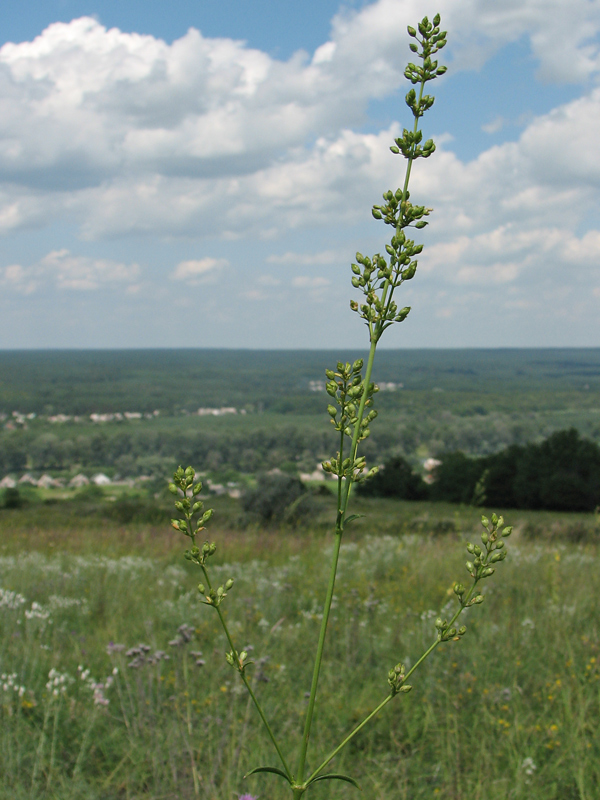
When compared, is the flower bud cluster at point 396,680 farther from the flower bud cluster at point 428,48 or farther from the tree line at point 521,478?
the tree line at point 521,478

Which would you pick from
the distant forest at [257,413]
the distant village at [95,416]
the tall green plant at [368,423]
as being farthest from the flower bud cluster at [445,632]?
the distant village at [95,416]

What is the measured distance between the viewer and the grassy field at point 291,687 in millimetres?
3082

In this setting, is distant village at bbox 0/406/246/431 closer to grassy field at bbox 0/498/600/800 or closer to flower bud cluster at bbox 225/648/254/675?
grassy field at bbox 0/498/600/800

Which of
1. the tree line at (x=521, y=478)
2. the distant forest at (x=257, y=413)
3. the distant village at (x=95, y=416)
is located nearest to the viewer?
the tree line at (x=521, y=478)

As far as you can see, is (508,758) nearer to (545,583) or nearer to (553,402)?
(545,583)

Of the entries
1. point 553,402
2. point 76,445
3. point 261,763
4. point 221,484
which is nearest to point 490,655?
point 261,763

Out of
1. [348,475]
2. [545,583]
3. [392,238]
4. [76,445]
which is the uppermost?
[392,238]

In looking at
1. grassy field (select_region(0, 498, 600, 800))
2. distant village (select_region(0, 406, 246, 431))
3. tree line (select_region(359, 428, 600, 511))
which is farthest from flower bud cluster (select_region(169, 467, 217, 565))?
distant village (select_region(0, 406, 246, 431))

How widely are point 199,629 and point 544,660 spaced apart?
277 cm

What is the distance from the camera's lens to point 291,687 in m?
4.23

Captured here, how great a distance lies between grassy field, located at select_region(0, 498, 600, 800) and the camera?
308 cm

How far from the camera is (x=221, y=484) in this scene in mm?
39250

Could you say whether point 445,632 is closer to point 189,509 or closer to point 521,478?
point 189,509

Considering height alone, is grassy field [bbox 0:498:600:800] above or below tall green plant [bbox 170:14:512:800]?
below
